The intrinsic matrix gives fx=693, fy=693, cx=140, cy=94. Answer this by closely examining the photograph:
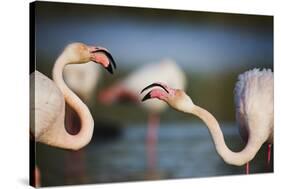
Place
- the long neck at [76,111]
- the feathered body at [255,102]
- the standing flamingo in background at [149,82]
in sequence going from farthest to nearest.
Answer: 1. the feathered body at [255,102]
2. the standing flamingo in background at [149,82]
3. the long neck at [76,111]

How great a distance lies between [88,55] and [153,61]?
31.7 inches

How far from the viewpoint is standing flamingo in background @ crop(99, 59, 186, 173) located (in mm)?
7805

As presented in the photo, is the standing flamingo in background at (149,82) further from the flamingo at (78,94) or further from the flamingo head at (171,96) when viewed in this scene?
the flamingo at (78,94)

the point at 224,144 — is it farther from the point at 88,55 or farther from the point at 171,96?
the point at 88,55

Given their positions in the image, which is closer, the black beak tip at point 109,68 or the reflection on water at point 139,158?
the reflection on water at point 139,158

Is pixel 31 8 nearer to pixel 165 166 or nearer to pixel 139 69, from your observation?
pixel 139 69

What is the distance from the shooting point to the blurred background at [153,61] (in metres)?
7.48

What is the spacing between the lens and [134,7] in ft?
25.8

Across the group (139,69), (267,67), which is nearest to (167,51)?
(139,69)

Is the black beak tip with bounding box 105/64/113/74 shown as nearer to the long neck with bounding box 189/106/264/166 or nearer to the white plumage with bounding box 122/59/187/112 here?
the white plumage with bounding box 122/59/187/112

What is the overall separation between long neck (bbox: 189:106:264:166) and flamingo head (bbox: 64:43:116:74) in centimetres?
124

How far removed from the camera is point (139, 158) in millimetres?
7922

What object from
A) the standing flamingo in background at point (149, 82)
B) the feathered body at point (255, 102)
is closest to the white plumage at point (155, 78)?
the standing flamingo in background at point (149, 82)

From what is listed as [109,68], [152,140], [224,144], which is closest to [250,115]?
[224,144]
